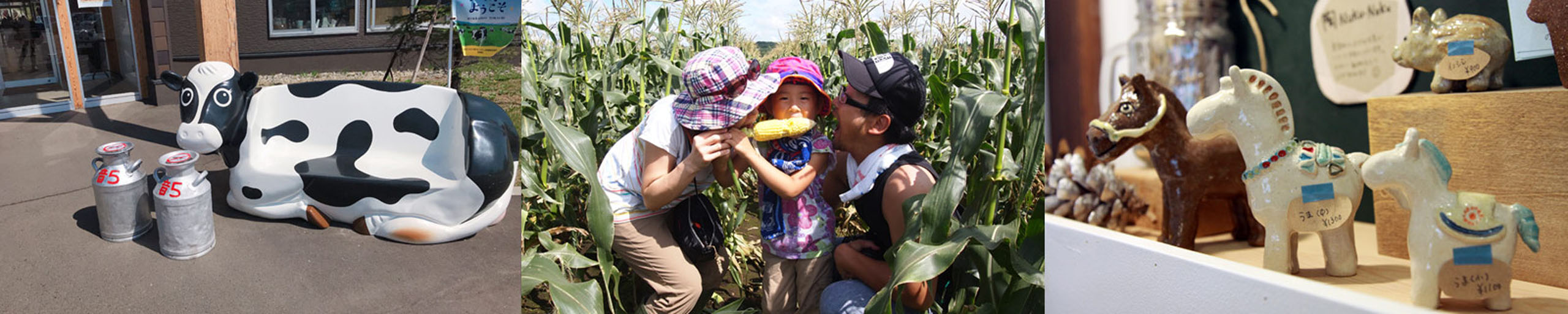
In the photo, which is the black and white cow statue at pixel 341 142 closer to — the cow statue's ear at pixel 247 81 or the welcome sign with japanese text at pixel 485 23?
the cow statue's ear at pixel 247 81

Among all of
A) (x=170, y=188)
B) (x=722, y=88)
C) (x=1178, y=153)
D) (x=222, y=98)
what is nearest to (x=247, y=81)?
(x=222, y=98)

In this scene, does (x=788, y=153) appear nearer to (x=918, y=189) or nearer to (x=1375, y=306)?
(x=918, y=189)

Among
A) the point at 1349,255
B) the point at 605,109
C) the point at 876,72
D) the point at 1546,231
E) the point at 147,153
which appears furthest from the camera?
the point at 147,153

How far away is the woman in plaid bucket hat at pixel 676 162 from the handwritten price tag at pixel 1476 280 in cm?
113

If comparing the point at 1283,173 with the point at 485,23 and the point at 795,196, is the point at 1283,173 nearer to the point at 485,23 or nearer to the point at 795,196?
the point at 795,196

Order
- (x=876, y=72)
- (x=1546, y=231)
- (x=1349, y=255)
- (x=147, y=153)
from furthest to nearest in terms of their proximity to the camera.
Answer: (x=147, y=153) < (x=876, y=72) < (x=1349, y=255) < (x=1546, y=231)

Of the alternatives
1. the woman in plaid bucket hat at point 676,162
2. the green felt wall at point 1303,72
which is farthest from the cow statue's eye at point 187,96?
the green felt wall at point 1303,72

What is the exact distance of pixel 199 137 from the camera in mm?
2082

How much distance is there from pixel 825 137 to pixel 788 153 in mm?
86

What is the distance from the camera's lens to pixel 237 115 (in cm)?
210

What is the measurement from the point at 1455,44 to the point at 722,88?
4.00 ft

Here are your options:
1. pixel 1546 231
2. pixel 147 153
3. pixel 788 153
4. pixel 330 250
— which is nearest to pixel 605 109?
pixel 788 153

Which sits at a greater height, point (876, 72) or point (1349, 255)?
point (876, 72)

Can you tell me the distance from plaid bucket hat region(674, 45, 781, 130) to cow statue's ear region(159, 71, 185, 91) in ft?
4.83
